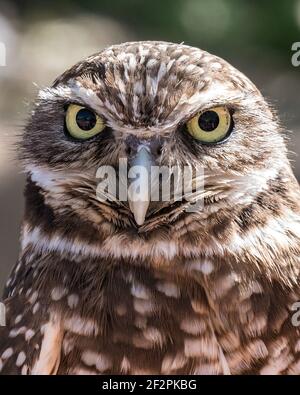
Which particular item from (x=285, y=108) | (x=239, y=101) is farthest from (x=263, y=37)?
(x=239, y=101)

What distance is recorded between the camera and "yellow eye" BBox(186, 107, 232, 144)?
322cm

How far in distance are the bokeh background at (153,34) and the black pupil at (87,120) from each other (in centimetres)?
597

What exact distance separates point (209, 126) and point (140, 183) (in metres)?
0.33

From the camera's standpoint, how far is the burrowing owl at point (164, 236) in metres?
3.22

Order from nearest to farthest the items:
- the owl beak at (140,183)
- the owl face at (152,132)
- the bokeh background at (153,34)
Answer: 1. the owl beak at (140,183)
2. the owl face at (152,132)
3. the bokeh background at (153,34)

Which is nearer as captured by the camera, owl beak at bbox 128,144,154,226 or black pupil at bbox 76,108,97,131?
owl beak at bbox 128,144,154,226

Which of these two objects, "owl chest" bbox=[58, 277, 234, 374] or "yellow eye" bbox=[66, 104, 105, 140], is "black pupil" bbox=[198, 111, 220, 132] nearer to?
"yellow eye" bbox=[66, 104, 105, 140]

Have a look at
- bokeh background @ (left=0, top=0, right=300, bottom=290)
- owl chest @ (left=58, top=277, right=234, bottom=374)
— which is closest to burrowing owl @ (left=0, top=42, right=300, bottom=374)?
owl chest @ (left=58, top=277, right=234, bottom=374)

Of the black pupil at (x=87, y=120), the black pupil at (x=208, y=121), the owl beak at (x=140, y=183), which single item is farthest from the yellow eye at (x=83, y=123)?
the black pupil at (x=208, y=121)

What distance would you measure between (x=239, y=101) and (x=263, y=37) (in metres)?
7.07

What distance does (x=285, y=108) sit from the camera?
29.8ft

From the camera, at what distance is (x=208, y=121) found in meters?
3.24

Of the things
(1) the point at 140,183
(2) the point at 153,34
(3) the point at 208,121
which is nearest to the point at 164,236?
(1) the point at 140,183

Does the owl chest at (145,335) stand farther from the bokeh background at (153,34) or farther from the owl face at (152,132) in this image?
the bokeh background at (153,34)
